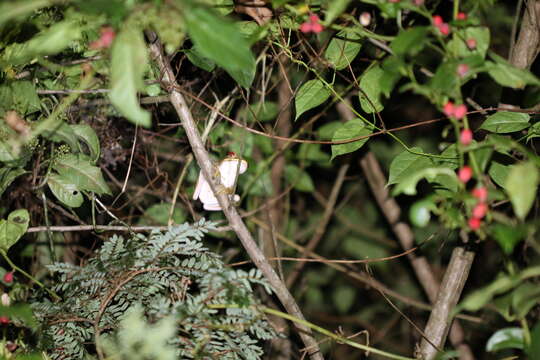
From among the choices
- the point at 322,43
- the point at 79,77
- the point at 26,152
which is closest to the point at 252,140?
the point at 322,43

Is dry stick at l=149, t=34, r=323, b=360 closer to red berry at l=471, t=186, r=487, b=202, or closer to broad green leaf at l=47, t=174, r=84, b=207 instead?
broad green leaf at l=47, t=174, r=84, b=207

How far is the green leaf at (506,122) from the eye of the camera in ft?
3.14

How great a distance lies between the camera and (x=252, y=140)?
1.51 meters

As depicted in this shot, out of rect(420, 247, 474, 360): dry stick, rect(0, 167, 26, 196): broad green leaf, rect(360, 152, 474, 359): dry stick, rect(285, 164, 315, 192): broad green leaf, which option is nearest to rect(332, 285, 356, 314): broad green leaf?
rect(360, 152, 474, 359): dry stick

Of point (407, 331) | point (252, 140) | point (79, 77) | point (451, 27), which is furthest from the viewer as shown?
point (407, 331)

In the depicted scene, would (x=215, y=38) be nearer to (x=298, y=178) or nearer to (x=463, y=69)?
(x=463, y=69)

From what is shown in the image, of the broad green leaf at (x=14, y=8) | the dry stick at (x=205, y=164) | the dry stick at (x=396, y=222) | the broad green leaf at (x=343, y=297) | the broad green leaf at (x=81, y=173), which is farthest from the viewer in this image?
the broad green leaf at (x=343, y=297)

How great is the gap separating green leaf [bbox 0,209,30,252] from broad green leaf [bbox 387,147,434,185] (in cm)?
69

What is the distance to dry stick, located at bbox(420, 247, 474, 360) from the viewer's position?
1.06 meters

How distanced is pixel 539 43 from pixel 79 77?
3.08ft

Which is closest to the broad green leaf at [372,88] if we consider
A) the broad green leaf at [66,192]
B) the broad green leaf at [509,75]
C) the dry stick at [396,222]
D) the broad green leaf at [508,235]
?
the broad green leaf at [509,75]

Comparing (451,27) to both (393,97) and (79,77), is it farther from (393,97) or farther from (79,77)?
(393,97)

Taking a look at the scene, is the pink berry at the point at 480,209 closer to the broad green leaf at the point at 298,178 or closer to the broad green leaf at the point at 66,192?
the broad green leaf at the point at 66,192

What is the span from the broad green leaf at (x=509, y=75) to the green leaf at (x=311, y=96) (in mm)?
361
